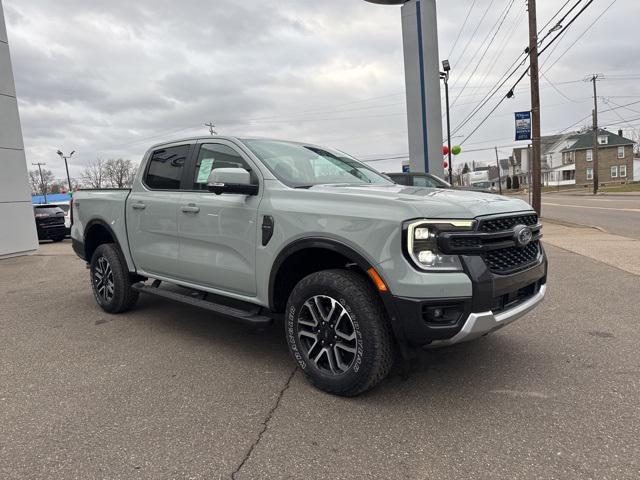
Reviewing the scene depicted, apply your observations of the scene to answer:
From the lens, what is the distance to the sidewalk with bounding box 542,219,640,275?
316 inches

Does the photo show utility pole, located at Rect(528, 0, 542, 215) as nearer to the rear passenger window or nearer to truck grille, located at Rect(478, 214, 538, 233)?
truck grille, located at Rect(478, 214, 538, 233)

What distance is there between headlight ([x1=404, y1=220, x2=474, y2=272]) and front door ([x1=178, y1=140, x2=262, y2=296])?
1.36 metres

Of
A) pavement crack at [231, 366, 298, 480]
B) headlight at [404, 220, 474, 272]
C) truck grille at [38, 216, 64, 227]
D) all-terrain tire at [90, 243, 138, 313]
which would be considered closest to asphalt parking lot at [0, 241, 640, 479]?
pavement crack at [231, 366, 298, 480]

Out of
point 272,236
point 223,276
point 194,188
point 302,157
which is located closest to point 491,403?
point 272,236

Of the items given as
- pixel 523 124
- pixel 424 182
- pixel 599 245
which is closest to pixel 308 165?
pixel 424 182

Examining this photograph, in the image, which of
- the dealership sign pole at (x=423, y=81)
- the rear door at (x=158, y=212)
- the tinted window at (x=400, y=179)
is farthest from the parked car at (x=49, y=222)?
the rear door at (x=158, y=212)

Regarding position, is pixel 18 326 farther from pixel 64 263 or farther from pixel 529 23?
pixel 529 23

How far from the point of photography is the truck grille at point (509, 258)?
302cm

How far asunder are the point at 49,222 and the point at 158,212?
1525cm

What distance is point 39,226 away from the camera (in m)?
17.3

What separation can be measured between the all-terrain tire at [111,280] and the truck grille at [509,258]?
158 inches

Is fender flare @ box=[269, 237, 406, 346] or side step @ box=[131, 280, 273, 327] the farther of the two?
side step @ box=[131, 280, 273, 327]

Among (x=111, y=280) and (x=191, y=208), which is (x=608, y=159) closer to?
(x=111, y=280)

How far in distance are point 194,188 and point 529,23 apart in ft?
58.5
